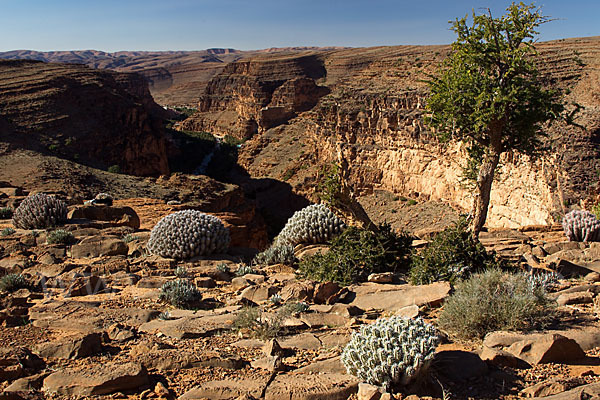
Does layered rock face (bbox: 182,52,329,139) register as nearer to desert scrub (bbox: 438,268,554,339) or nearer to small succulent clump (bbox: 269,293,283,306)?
small succulent clump (bbox: 269,293,283,306)

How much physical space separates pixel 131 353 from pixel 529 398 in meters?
3.66

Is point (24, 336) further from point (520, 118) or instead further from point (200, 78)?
point (200, 78)

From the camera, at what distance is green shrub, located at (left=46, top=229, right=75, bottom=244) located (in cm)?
1077

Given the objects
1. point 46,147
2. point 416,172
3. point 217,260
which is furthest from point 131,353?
point 46,147

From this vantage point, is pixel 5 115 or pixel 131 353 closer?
pixel 131 353

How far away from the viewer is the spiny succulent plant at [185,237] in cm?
995

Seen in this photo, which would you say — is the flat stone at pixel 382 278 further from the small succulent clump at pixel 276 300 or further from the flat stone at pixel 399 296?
the small succulent clump at pixel 276 300

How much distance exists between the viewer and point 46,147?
115 ft

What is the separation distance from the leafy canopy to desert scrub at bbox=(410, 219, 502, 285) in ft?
7.20

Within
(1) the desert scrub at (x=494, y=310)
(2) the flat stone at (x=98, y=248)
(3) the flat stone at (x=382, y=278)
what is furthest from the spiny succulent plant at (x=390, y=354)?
(2) the flat stone at (x=98, y=248)

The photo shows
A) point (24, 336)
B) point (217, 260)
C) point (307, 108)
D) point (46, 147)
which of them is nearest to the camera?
point (24, 336)

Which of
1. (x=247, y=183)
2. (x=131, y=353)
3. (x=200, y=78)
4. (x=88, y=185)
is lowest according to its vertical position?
(x=247, y=183)

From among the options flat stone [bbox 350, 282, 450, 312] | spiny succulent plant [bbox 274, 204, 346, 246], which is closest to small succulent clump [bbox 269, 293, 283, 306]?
flat stone [bbox 350, 282, 450, 312]

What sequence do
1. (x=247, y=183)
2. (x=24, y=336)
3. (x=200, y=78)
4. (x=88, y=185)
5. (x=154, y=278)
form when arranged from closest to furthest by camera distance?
(x=24, y=336) → (x=154, y=278) → (x=88, y=185) → (x=247, y=183) → (x=200, y=78)
